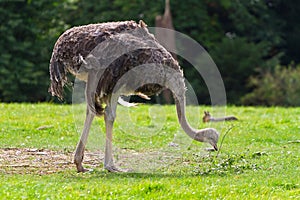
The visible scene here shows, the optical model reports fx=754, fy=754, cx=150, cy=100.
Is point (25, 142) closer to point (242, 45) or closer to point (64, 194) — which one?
point (64, 194)

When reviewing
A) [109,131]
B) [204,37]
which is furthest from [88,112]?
[204,37]

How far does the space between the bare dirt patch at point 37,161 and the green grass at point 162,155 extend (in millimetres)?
269

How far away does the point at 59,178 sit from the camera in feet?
26.6

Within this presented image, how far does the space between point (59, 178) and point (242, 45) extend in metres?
21.8

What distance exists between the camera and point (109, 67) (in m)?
8.46

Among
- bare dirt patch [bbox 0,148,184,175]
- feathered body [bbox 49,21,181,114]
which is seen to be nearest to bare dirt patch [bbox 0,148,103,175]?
bare dirt patch [bbox 0,148,184,175]

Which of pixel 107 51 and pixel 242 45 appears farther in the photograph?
pixel 242 45

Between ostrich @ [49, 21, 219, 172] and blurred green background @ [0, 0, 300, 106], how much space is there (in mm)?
16722

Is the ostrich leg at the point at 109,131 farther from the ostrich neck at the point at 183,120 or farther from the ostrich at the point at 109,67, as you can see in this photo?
the ostrich neck at the point at 183,120

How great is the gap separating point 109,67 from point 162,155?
2181 millimetres

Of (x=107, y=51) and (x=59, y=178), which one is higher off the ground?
(x=107, y=51)

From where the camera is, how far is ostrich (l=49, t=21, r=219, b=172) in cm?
850

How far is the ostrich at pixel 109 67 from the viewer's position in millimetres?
8500

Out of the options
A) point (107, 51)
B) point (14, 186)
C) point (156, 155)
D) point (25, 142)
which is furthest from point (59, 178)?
point (25, 142)
